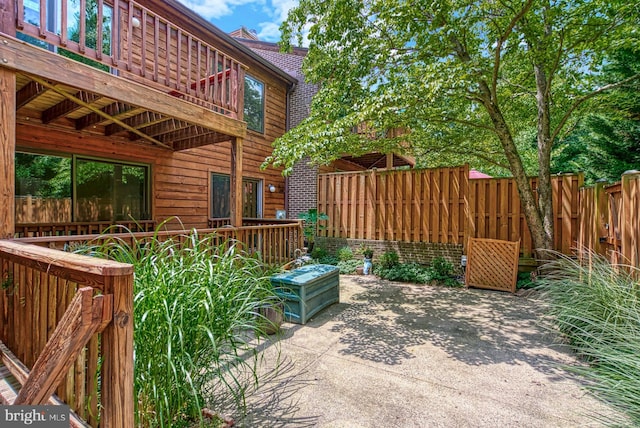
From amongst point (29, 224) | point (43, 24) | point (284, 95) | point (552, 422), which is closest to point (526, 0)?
point (552, 422)

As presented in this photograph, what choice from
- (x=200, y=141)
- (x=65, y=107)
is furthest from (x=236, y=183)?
(x=65, y=107)

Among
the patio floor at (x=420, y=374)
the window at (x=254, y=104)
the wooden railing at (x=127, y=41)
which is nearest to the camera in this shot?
the patio floor at (x=420, y=374)

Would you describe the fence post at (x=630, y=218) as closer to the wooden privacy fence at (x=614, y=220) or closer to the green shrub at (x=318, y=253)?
the wooden privacy fence at (x=614, y=220)

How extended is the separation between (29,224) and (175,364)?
467cm

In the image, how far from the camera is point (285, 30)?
6086mm

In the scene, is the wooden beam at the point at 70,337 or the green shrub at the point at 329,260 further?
the green shrub at the point at 329,260

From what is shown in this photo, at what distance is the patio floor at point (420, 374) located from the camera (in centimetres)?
223

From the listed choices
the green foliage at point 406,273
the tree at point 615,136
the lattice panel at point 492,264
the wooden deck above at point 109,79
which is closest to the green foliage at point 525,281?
the lattice panel at point 492,264

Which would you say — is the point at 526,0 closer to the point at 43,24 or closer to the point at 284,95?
the point at 43,24

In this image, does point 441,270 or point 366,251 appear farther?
point 366,251

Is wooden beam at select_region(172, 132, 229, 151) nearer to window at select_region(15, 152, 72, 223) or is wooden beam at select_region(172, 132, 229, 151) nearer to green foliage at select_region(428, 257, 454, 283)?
window at select_region(15, 152, 72, 223)

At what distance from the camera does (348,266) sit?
7652 mm

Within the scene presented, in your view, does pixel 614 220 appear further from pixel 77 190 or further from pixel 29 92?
pixel 77 190

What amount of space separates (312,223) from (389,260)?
8.32 ft
